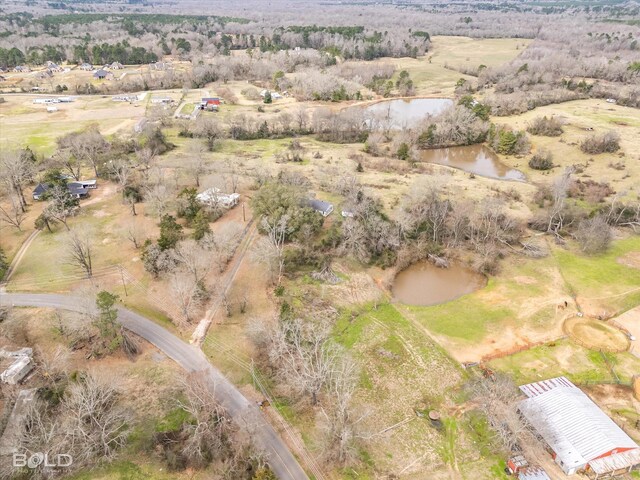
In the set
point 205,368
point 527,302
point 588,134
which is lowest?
point 527,302

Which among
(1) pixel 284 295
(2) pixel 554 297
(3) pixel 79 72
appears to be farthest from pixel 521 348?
(3) pixel 79 72

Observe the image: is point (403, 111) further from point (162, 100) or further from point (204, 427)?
point (204, 427)

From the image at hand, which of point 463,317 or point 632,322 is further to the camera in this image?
point 463,317

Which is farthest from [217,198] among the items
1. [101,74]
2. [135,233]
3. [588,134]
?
[101,74]

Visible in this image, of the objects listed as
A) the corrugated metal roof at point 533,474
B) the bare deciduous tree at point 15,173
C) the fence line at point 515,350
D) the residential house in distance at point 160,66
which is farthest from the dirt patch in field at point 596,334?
the residential house in distance at point 160,66

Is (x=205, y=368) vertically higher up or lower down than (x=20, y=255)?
lower down

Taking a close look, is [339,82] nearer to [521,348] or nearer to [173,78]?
[173,78]
